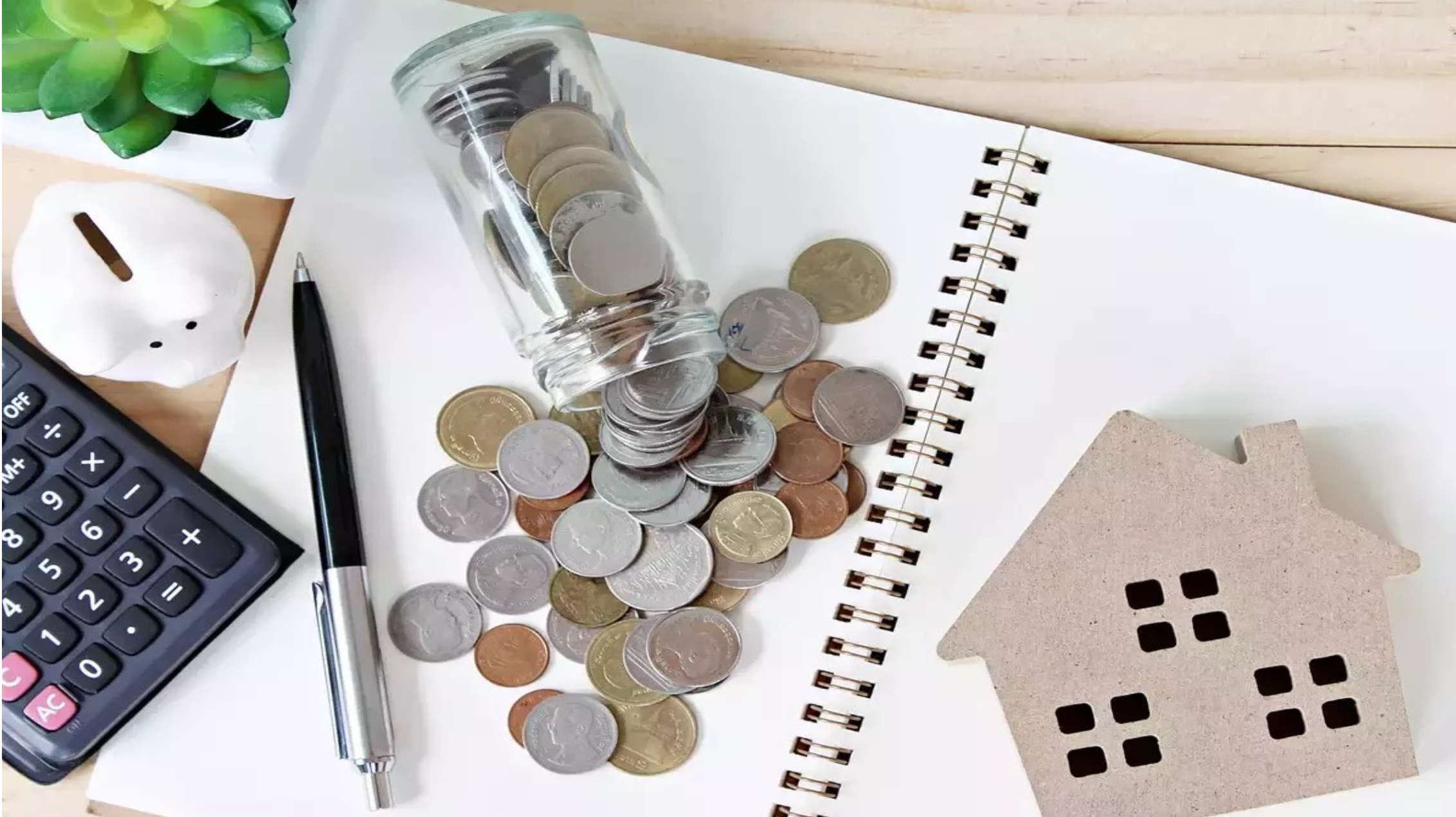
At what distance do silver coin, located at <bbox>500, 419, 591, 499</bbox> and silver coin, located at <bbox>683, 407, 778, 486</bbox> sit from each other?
65 mm

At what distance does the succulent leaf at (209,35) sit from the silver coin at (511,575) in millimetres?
292

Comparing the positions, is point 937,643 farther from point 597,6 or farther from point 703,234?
point 597,6

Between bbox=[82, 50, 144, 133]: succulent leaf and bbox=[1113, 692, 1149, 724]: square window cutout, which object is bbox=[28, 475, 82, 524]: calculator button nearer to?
bbox=[82, 50, 144, 133]: succulent leaf

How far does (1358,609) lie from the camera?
574 mm

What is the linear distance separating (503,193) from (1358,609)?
505 millimetres

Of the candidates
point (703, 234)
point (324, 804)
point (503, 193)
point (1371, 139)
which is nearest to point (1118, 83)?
point (1371, 139)

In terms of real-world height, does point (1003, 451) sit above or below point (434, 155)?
below

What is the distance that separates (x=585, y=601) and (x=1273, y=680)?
375 millimetres

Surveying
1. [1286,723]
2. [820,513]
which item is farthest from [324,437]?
[1286,723]

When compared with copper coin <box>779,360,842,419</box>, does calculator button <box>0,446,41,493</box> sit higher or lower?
lower

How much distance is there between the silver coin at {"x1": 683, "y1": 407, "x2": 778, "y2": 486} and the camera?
0.63 meters

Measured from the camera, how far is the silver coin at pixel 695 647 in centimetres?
62

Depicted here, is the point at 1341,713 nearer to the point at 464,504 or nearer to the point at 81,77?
the point at 464,504

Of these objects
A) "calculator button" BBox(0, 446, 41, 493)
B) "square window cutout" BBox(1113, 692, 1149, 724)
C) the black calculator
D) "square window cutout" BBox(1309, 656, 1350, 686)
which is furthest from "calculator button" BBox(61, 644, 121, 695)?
"square window cutout" BBox(1309, 656, 1350, 686)
